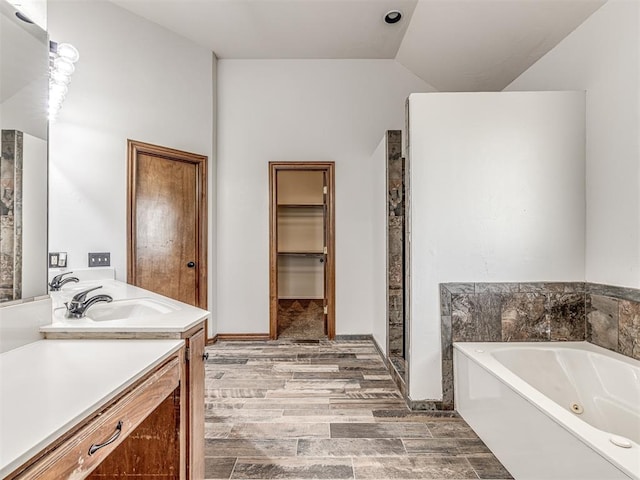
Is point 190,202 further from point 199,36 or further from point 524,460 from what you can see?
point 524,460

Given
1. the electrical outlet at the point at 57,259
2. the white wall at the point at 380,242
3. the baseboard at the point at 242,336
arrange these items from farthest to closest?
the baseboard at the point at 242,336 → the white wall at the point at 380,242 → the electrical outlet at the point at 57,259

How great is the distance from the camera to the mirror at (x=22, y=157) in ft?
3.80

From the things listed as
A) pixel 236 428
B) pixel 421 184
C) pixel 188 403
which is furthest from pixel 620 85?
pixel 236 428

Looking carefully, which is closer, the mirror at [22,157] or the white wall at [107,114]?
the mirror at [22,157]

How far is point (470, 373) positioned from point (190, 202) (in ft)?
9.87

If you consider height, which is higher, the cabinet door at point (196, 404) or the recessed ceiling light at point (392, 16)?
the recessed ceiling light at point (392, 16)

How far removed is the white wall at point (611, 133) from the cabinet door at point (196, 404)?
242 centimetres

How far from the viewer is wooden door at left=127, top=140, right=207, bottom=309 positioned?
3011mm

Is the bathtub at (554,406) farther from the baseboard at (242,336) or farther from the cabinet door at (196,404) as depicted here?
the baseboard at (242,336)

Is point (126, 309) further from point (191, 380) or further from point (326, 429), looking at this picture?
point (326, 429)

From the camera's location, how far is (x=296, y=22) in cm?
314

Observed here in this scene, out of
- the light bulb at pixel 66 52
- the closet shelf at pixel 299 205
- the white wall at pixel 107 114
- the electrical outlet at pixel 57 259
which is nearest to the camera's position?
the light bulb at pixel 66 52

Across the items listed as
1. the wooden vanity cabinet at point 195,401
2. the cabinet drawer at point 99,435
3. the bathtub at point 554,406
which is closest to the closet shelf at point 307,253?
the bathtub at point 554,406

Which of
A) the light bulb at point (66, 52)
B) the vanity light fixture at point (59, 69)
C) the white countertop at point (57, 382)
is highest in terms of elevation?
the light bulb at point (66, 52)
